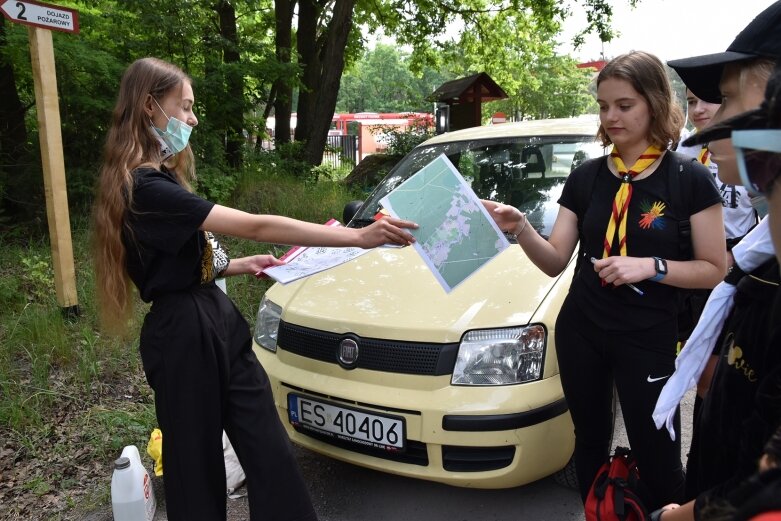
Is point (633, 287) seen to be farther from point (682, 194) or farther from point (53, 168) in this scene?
point (53, 168)

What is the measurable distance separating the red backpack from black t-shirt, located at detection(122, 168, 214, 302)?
1597mm

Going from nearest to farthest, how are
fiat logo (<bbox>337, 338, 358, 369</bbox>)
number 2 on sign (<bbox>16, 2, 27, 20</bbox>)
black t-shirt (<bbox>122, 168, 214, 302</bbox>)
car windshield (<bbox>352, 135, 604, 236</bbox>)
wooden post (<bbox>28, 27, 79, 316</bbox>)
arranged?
black t-shirt (<bbox>122, 168, 214, 302</bbox>) < fiat logo (<bbox>337, 338, 358, 369</bbox>) < car windshield (<bbox>352, 135, 604, 236</bbox>) < number 2 on sign (<bbox>16, 2, 27, 20</bbox>) < wooden post (<bbox>28, 27, 79, 316</bbox>)

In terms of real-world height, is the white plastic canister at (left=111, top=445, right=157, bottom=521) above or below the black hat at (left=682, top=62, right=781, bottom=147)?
below

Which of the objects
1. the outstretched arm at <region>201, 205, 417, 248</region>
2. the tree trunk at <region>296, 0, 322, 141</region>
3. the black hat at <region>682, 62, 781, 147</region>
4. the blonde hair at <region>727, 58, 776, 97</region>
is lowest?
the outstretched arm at <region>201, 205, 417, 248</region>

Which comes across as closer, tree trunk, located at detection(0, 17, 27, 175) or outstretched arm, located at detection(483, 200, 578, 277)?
outstretched arm, located at detection(483, 200, 578, 277)

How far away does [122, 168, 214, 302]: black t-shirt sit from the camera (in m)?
1.91

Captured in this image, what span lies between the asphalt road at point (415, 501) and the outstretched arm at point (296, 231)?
4.66 feet

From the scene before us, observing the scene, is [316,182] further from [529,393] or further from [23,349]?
[529,393]

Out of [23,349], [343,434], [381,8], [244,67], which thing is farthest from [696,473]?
[381,8]

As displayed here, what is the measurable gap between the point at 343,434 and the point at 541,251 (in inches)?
45.9

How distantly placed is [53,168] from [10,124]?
2.76 meters

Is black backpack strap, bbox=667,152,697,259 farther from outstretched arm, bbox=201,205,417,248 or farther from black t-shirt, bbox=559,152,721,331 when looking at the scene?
outstretched arm, bbox=201,205,417,248

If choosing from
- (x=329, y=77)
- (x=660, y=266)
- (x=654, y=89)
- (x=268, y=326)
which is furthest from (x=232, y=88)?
(x=660, y=266)

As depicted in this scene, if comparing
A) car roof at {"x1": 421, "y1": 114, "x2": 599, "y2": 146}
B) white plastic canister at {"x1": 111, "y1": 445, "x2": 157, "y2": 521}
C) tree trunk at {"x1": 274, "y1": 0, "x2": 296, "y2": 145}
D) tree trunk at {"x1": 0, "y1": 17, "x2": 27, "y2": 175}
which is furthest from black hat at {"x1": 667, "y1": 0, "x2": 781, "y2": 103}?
tree trunk at {"x1": 274, "y1": 0, "x2": 296, "y2": 145}
